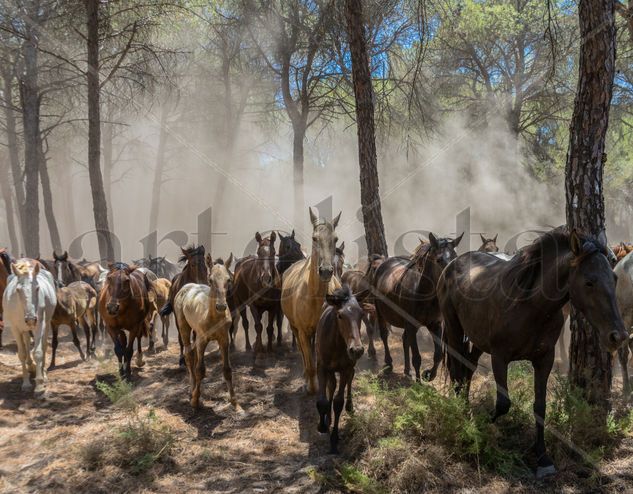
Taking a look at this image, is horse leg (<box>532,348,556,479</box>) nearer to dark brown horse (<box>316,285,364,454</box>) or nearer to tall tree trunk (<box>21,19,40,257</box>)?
dark brown horse (<box>316,285,364,454</box>)

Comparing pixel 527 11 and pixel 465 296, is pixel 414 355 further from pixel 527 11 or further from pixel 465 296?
pixel 527 11

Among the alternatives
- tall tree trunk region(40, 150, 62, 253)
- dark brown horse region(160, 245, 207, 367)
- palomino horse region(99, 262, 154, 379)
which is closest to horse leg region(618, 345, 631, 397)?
dark brown horse region(160, 245, 207, 367)

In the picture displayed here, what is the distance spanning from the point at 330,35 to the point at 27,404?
39.8 feet

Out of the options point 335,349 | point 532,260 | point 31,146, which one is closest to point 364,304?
point 335,349

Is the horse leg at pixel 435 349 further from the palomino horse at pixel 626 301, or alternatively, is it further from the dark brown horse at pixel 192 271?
the dark brown horse at pixel 192 271

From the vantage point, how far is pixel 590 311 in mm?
4293

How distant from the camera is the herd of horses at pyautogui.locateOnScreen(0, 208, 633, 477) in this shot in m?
4.74

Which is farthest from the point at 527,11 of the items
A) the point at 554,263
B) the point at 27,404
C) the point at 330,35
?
the point at 27,404

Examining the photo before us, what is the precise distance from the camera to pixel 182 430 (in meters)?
6.55

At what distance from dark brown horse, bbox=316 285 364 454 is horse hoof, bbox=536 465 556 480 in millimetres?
2035

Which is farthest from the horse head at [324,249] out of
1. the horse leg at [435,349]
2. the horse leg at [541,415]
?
the horse leg at [541,415]

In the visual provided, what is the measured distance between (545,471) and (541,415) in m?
0.50

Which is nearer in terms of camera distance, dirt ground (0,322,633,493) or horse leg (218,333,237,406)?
dirt ground (0,322,633,493)

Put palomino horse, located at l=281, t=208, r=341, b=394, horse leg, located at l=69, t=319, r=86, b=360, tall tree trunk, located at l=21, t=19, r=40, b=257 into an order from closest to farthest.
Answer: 1. palomino horse, located at l=281, t=208, r=341, b=394
2. horse leg, located at l=69, t=319, r=86, b=360
3. tall tree trunk, located at l=21, t=19, r=40, b=257
